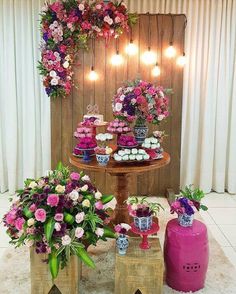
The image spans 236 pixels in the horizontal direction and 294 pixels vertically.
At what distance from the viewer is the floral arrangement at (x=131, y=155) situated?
10.8 feet

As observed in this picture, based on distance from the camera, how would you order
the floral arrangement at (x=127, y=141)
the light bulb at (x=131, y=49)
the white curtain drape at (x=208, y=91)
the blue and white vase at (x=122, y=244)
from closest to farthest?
1. the blue and white vase at (x=122, y=244)
2. the floral arrangement at (x=127, y=141)
3. the light bulb at (x=131, y=49)
4. the white curtain drape at (x=208, y=91)

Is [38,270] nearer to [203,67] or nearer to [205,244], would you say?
[205,244]

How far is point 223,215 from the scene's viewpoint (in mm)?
4383

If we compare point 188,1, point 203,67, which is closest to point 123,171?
point 203,67

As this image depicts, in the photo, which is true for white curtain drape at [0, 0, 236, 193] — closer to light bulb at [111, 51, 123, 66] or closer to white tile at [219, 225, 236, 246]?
light bulb at [111, 51, 123, 66]

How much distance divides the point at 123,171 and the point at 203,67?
2.31m

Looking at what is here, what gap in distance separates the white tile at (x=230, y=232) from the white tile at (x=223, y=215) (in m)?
0.10

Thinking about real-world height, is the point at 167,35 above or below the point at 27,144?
above

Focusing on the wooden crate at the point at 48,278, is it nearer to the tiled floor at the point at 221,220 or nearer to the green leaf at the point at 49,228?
the green leaf at the point at 49,228

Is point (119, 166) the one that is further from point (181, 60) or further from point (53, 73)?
point (181, 60)

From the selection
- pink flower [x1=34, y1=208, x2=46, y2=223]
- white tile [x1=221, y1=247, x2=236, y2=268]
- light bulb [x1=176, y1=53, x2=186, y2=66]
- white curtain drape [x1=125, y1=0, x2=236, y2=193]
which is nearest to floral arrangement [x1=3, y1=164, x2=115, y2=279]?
pink flower [x1=34, y1=208, x2=46, y2=223]

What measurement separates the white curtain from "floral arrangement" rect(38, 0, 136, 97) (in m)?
0.43

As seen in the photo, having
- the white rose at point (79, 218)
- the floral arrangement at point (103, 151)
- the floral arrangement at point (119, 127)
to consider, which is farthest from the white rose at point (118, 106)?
the white rose at point (79, 218)

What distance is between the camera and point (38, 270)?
2588 mm
